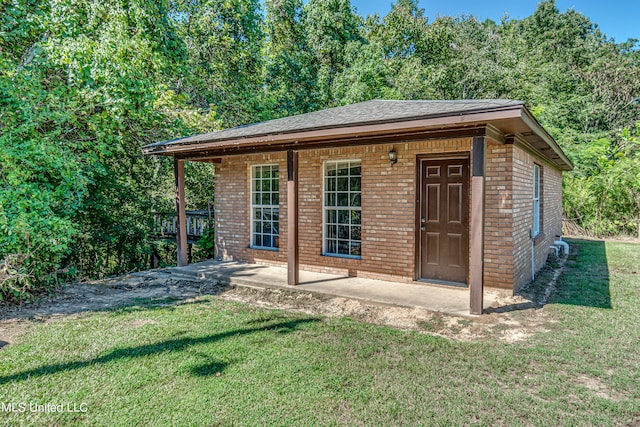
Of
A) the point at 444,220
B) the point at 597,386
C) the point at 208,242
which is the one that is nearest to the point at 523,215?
the point at 444,220

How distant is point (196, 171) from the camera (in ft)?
45.0

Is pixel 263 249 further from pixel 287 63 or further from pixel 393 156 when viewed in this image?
pixel 287 63

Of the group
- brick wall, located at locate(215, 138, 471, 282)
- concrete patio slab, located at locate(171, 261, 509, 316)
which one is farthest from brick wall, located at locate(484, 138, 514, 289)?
brick wall, located at locate(215, 138, 471, 282)

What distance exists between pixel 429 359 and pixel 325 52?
18742 mm

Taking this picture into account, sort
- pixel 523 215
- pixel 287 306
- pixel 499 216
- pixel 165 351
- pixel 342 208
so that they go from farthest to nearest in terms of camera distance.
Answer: pixel 342 208 < pixel 523 215 < pixel 499 216 < pixel 287 306 < pixel 165 351

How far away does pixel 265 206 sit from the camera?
8.24 metres

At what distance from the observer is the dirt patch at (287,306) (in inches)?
177

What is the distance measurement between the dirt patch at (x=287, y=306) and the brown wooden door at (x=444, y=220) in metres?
0.88

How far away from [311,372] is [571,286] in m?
5.43

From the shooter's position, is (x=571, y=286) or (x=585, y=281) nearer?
Result: (x=571, y=286)

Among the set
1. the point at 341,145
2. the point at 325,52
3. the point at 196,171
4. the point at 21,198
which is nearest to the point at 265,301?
the point at 341,145

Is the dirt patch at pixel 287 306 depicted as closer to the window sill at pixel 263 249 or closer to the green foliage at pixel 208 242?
the window sill at pixel 263 249

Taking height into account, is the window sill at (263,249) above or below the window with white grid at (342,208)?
below

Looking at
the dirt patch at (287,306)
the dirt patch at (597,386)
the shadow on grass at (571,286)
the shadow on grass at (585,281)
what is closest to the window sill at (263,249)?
the dirt patch at (287,306)
